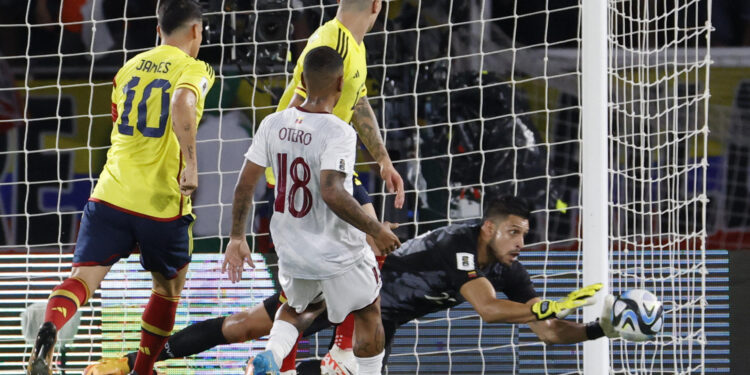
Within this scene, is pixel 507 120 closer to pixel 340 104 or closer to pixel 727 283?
pixel 727 283

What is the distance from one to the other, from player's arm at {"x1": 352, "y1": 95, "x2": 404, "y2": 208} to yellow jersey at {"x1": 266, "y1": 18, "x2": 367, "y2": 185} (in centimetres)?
9

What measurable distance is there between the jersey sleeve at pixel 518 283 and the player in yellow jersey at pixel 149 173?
137cm

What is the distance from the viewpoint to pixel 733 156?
667 cm

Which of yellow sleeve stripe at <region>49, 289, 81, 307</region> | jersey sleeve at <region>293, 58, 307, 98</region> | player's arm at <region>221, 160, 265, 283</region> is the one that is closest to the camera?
player's arm at <region>221, 160, 265, 283</region>

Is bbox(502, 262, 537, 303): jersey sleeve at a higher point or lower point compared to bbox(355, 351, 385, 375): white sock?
higher

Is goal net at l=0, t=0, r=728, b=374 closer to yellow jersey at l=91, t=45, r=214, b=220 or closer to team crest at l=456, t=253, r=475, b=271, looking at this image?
team crest at l=456, t=253, r=475, b=271

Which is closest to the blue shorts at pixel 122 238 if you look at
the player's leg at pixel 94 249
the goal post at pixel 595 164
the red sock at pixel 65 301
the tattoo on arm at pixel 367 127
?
the player's leg at pixel 94 249

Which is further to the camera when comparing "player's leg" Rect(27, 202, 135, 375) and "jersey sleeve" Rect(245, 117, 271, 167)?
"player's leg" Rect(27, 202, 135, 375)

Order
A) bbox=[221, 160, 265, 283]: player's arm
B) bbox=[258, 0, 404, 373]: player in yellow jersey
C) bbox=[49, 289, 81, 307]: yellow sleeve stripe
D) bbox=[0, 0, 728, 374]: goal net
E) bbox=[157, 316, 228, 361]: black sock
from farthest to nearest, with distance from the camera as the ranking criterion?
bbox=[0, 0, 728, 374]: goal net
bbox=[157, 316, 228, 361]: black sock
bbox=[258, 0, 404, 373]: player in yellow jersey
bbox=[49, 289, 81, 307]: yellow sleeve stripe
bbox=[221, 160, 265, 283]: player's arm

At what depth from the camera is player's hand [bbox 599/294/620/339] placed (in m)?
3.89

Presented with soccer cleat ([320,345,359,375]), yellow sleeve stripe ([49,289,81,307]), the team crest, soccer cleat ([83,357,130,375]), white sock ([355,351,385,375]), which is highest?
the team crest

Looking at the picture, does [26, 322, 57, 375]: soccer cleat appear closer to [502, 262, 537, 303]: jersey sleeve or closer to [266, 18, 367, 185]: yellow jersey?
[266, 18, 367, 185]: yellow jersey

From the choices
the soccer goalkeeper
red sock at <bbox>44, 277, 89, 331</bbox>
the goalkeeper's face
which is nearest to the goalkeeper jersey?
the soccer goalkeeper

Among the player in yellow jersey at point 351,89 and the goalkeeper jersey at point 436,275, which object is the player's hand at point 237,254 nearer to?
the player in yellow jersey at point 351,89
